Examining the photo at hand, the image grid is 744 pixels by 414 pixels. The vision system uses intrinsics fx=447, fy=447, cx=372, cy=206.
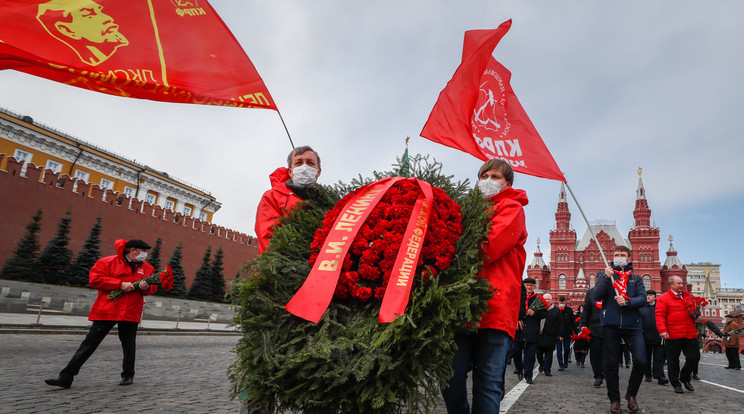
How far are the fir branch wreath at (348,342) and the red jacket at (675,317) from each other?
6.96 m

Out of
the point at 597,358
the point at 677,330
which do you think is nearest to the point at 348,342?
the point at 597,358

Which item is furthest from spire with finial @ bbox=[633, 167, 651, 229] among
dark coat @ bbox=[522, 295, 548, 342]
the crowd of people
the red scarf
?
the red scarf

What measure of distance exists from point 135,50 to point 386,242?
311 centimetres

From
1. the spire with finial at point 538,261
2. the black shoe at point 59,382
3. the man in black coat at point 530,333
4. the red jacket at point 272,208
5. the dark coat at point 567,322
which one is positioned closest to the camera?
the red jacket at point 272,208

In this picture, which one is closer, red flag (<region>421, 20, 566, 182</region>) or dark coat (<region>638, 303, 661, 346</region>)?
red flag (<region>421, 20, 566, 182</region>)

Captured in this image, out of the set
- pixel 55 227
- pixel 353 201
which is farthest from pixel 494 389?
pixel 55 227

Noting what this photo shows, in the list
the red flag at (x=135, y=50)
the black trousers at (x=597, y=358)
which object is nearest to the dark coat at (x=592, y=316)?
the black trousers at (x=597, y=358)

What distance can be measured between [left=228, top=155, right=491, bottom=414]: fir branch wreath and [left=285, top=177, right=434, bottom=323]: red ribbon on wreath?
6 cm

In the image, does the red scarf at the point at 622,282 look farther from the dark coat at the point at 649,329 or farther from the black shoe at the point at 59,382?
the black shoe at the point at 59,382

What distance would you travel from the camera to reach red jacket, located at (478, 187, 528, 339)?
2639mm

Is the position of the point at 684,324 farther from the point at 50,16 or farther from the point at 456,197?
the point at 50,16

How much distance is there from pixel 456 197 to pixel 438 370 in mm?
1268

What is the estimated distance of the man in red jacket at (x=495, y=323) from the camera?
266 cm

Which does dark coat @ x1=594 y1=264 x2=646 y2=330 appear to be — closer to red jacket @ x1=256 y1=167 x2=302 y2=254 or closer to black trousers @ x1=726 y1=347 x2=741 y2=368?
red jacket @ x1=256 y1=167 x2=302 y2=254
